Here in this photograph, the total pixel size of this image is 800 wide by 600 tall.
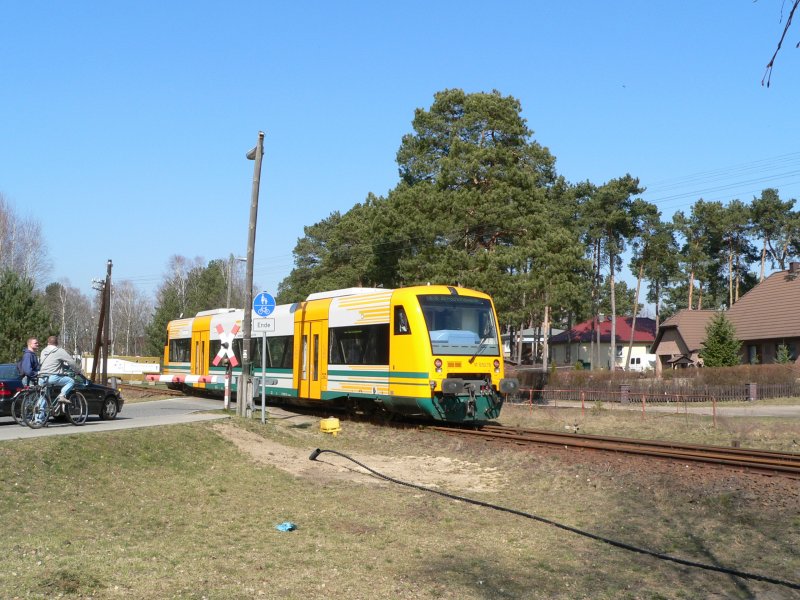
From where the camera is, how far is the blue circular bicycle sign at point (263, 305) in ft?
57.9

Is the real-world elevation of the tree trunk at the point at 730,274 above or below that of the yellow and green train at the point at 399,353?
above

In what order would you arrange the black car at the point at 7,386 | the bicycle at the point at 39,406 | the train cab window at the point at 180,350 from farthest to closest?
the train cab window at the point at 180,350 < the black car at the point at 7,386 < the bicycle at the point at 39,406

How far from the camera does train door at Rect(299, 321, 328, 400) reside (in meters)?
21.1

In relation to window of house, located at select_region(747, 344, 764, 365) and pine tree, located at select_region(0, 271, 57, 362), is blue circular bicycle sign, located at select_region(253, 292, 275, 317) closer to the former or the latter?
pine tree, located at select_region(0, 271, 57, 362)

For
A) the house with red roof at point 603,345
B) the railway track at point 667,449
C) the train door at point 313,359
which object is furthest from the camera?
the house with red roof at point 603,345

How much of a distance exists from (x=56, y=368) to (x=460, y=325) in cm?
854

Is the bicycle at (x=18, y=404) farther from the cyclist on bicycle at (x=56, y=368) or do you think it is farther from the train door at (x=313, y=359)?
the train door at (x=313, y=359)

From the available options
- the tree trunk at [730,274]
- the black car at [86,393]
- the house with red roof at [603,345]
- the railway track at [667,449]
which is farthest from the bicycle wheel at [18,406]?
the house with red roof at [603,345]

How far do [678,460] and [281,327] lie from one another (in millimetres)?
13412

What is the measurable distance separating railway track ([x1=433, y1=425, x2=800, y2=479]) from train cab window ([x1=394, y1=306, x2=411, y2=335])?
7.76 feet

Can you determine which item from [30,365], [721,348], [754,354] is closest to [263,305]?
[30,365]

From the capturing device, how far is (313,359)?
2164cm

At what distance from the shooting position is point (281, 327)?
2373cm

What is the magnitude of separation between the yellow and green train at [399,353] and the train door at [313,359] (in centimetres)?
3
